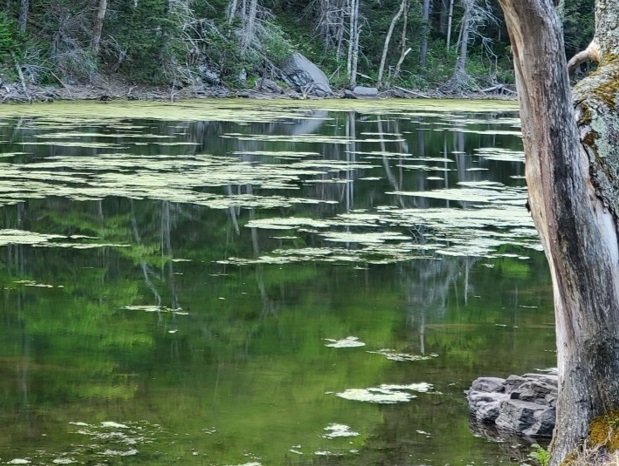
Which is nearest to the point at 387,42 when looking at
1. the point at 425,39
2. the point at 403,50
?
the point at 403,50

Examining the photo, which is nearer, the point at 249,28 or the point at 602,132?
the point at 602,132

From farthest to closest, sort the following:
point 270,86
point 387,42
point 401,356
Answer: point 387,42 → point 270,86 → point 401,356

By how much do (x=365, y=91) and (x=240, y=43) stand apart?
17.3ft

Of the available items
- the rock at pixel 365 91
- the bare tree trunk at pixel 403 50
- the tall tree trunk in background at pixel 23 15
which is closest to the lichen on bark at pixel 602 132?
the tall tree trunk in background at pixel 23 15

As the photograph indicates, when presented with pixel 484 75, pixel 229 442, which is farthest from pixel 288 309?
pixel 484 75

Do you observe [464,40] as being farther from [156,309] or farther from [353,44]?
[156,309]

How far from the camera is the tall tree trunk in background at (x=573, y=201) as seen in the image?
395 cm

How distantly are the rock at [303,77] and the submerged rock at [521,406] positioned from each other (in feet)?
102

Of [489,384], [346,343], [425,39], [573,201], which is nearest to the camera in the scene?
[573,201]

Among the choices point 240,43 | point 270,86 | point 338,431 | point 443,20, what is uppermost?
point 443,20

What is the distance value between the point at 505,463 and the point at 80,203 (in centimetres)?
675

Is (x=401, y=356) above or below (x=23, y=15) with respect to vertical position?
below

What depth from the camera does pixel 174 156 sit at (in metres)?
15.4

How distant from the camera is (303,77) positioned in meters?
36.6
